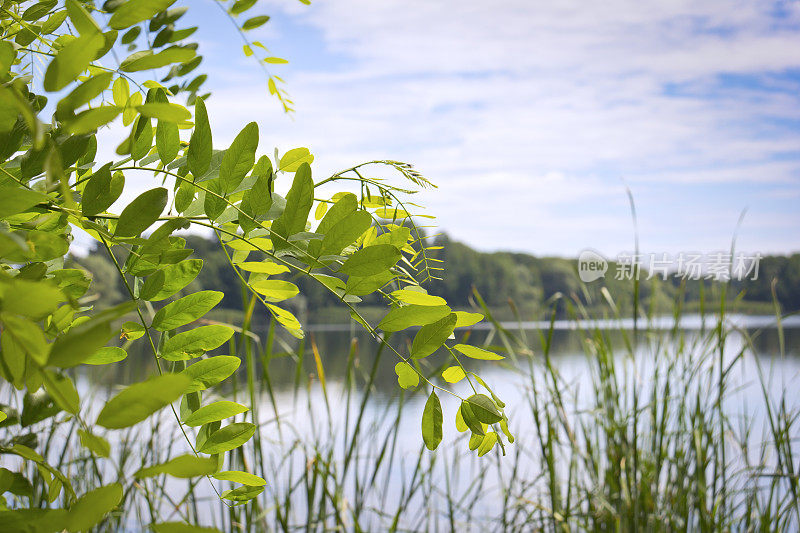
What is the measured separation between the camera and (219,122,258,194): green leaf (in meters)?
0.27

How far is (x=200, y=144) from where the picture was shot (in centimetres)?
26

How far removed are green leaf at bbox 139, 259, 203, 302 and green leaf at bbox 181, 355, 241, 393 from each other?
4 centimetres

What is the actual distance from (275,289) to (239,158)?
0.31 ft

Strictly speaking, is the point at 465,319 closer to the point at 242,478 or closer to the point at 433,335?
the point at 433,335

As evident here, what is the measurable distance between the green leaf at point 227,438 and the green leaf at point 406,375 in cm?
7

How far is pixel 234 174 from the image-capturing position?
0.90 feet

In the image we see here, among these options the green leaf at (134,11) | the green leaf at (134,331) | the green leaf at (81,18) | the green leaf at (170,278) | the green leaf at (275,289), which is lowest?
the green leaf at (134,331)

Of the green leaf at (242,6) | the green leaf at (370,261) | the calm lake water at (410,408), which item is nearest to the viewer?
Result: the green leaf at (370,261)

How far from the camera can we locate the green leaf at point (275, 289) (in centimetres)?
34

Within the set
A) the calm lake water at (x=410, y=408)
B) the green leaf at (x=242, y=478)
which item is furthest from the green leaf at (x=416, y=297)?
the calm lake water at (x=410, y=408)

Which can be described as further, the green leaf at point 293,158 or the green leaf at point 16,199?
the green leaf at point 293,158

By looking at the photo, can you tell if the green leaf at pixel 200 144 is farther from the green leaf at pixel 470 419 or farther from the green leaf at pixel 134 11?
the green leaf at pixel 470 419

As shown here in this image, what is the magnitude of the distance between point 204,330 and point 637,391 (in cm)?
125

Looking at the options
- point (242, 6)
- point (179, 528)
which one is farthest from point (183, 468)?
point (242, 6)
